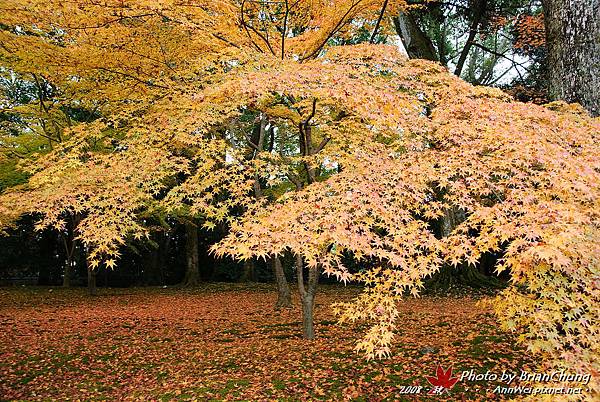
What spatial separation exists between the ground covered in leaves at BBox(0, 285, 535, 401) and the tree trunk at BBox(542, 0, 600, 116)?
374 cm

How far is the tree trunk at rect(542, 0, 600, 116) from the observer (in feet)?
19.7

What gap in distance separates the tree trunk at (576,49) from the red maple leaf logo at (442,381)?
15.0 feet

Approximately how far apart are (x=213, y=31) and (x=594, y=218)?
617 centimetres

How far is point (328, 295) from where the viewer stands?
1436 cm

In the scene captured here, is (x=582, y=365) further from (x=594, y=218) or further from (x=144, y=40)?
(x=144, y=40)

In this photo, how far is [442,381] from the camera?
532cm

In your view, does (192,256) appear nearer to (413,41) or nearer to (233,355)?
(233,355)

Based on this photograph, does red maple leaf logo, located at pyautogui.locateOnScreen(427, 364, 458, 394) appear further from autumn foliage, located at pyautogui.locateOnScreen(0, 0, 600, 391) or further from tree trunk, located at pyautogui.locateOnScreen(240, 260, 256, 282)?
tree trunk, located at pyautogui.locateOnScreen(240, 260, 256, 282)

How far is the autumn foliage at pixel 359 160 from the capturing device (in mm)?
3375

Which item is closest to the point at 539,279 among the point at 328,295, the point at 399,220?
the point at 399,220

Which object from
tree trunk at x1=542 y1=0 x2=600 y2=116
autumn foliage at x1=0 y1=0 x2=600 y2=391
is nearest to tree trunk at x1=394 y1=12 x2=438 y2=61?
autumn foliage at x1=0 y1=0 x2=600 y2=391

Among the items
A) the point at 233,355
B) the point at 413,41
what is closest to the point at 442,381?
the point at 233,355

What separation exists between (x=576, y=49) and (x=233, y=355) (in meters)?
7.55

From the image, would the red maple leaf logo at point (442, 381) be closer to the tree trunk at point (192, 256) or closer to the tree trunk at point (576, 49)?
the tree trunk at point (576, 49)
